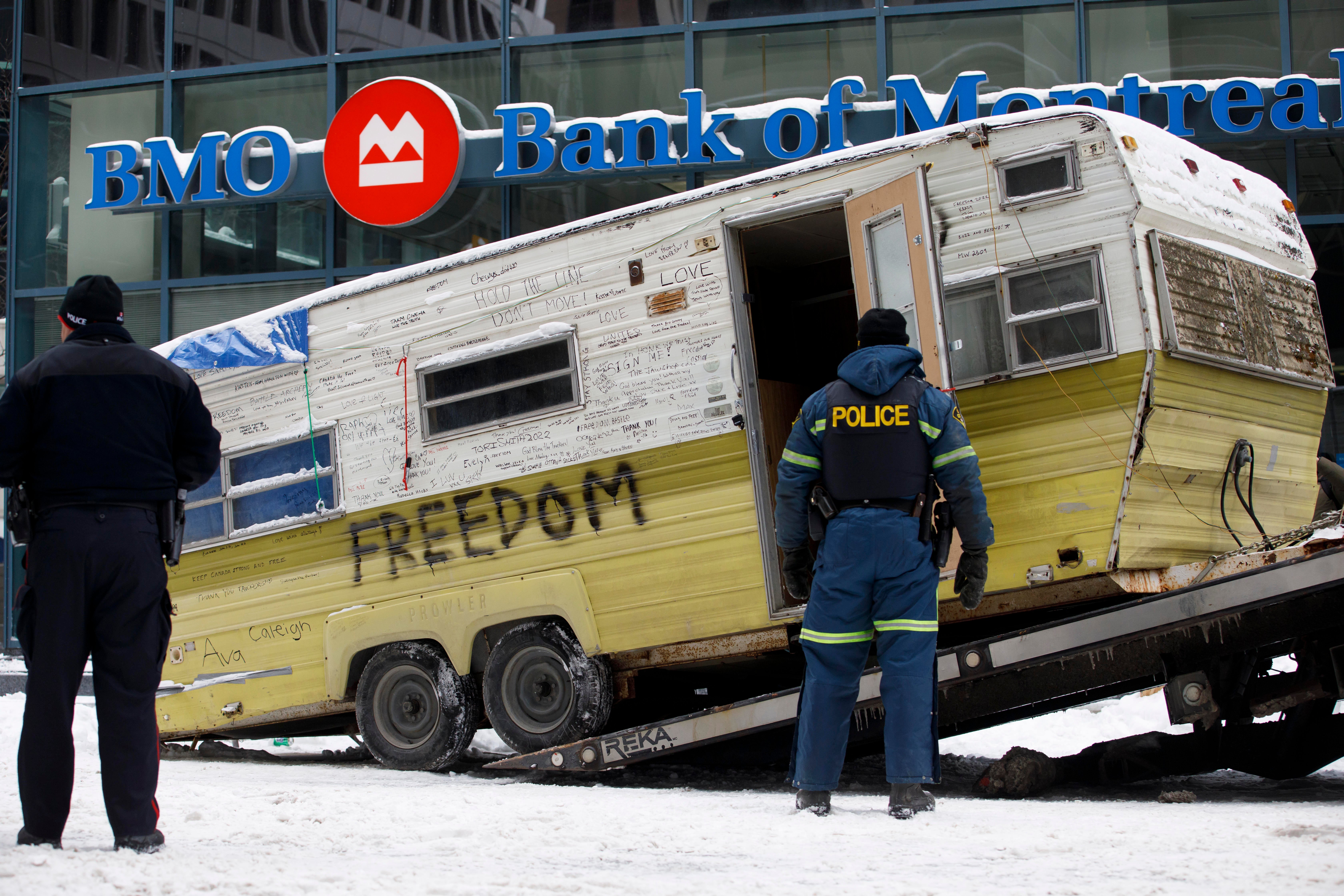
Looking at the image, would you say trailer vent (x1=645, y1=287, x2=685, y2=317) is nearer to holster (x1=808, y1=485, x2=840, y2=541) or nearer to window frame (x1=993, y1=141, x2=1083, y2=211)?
window frame (x1=993, y1=141, x2=1083, y2=211)

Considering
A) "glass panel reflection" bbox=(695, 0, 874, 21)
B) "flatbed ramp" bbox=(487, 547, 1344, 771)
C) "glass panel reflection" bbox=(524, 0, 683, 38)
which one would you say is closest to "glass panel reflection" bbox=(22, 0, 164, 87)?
"glass panel reflection" bbox=(524, 0, 683, 38)

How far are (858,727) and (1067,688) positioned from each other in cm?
106

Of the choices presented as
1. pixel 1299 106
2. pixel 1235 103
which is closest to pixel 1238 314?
pixel 1235 103

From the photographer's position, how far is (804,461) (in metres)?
5.22

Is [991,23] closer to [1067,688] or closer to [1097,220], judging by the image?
[1097,220]

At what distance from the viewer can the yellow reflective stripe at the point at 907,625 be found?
495cm

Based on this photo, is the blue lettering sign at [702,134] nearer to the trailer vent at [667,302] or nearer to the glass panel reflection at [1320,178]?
the glass panel reflection at [1320,178]

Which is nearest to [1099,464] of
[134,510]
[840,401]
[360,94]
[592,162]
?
[840,401]

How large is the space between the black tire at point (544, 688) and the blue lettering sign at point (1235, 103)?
8499 millimetres

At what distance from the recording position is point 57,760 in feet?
13.0

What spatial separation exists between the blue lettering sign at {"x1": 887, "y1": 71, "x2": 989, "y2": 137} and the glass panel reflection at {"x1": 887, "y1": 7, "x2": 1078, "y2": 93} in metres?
0.56

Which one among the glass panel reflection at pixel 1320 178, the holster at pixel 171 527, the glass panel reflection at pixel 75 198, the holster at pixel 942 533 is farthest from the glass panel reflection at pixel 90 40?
the holster at pixel 942 533

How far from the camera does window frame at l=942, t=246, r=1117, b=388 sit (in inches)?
230

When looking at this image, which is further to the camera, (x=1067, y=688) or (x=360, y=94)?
(x=360, y=94)
